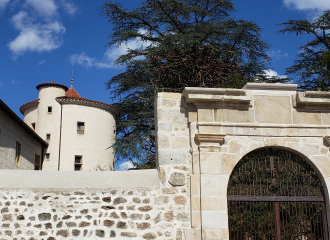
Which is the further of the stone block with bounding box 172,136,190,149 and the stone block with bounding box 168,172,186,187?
the stone block with bounding box 172,136,190,149

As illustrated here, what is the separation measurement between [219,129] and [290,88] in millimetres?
1477

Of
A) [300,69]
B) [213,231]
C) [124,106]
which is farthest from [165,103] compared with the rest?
[300,69]

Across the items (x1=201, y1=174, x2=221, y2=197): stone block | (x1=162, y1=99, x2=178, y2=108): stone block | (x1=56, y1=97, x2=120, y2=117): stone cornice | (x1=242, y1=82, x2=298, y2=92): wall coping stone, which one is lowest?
(x1=201, y1=174, x2=221, y2=197): stone block

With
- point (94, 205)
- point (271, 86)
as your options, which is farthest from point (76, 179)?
point (271, 86)

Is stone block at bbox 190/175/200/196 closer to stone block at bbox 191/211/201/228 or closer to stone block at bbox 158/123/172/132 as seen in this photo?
stone block at bbox 191/211/201/228

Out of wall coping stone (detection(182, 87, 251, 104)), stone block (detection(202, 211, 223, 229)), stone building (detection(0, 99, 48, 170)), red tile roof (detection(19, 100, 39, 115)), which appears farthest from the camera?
red tile roof (detection(19, 100, 39, 115))

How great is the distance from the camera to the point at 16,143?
1534 cm

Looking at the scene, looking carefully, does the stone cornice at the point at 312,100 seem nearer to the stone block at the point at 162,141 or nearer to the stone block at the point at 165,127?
the stone block at the point at 165,127

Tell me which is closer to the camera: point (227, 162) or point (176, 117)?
point (227, 162)

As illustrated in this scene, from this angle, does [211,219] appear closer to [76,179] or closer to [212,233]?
A: [212,233]

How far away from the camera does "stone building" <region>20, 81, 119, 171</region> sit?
21797 mm

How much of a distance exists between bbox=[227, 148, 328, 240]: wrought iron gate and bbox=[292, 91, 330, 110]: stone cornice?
848mm

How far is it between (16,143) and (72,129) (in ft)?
22.5

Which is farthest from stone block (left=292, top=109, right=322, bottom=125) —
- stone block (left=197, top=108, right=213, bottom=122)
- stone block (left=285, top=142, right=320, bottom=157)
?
stone block (left=197, top=108, right=213, bottom=122)
